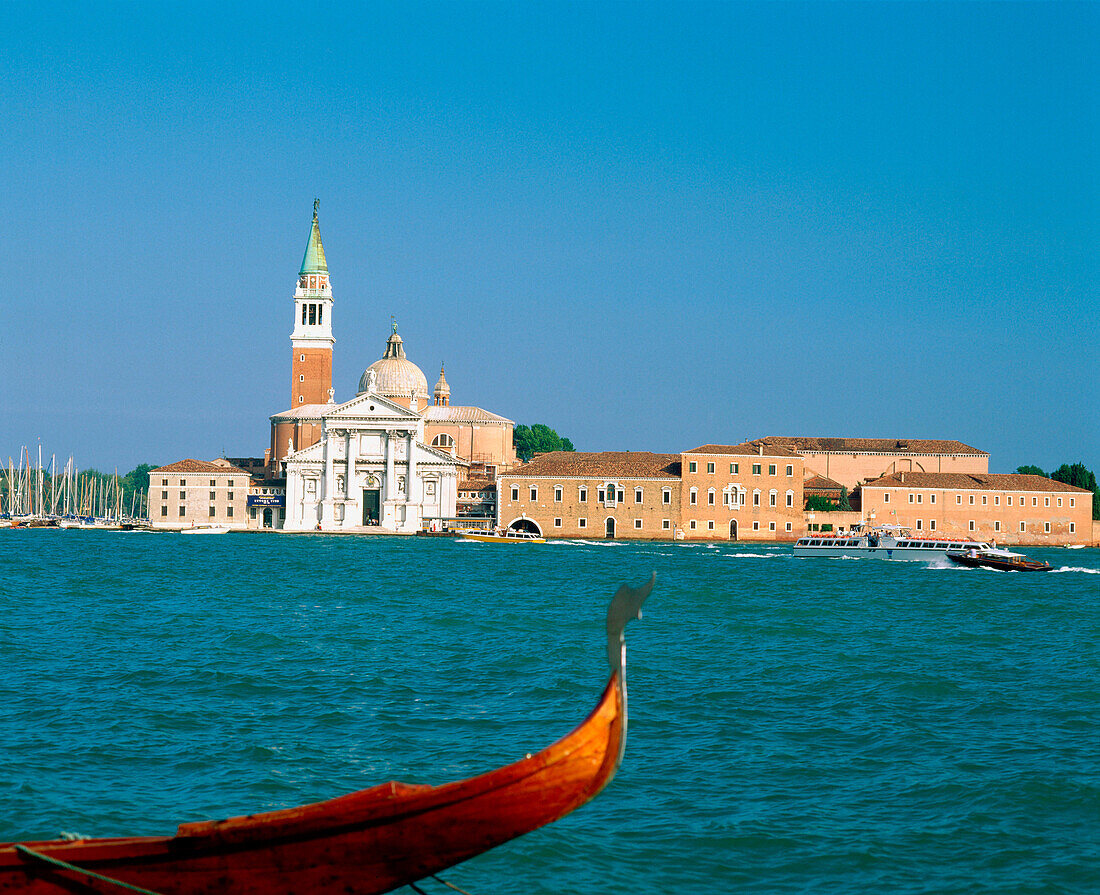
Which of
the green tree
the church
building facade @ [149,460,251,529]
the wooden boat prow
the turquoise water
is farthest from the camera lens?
the green tree

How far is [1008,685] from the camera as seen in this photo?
39.0 feet

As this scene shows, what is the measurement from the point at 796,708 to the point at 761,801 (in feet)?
10.6

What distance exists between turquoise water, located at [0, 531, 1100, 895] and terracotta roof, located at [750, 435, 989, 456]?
41822 mm

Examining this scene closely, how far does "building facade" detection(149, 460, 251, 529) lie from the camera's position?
196 ft

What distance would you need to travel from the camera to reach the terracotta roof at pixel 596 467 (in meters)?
54.3

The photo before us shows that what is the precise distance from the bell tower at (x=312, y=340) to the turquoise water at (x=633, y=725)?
46.2 m

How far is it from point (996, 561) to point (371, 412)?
30609mm

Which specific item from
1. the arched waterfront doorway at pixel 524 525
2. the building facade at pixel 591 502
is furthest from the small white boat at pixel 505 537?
the building facade at pixel 591 502

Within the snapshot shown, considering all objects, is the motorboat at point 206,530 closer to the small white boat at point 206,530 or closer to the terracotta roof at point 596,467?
the small white boat at point 206,530

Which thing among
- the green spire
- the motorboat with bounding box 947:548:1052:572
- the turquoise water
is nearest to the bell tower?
the green spire

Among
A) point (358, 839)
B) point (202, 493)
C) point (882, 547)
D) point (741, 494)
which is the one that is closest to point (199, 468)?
point (202, 493)

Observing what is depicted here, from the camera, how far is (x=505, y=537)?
51062mm

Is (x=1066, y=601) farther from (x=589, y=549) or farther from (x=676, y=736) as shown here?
(x=589, y=549)

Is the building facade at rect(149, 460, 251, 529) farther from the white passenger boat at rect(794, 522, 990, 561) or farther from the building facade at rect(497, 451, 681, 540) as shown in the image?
the white passenger boat at rect(794, 522, 990, 561)
